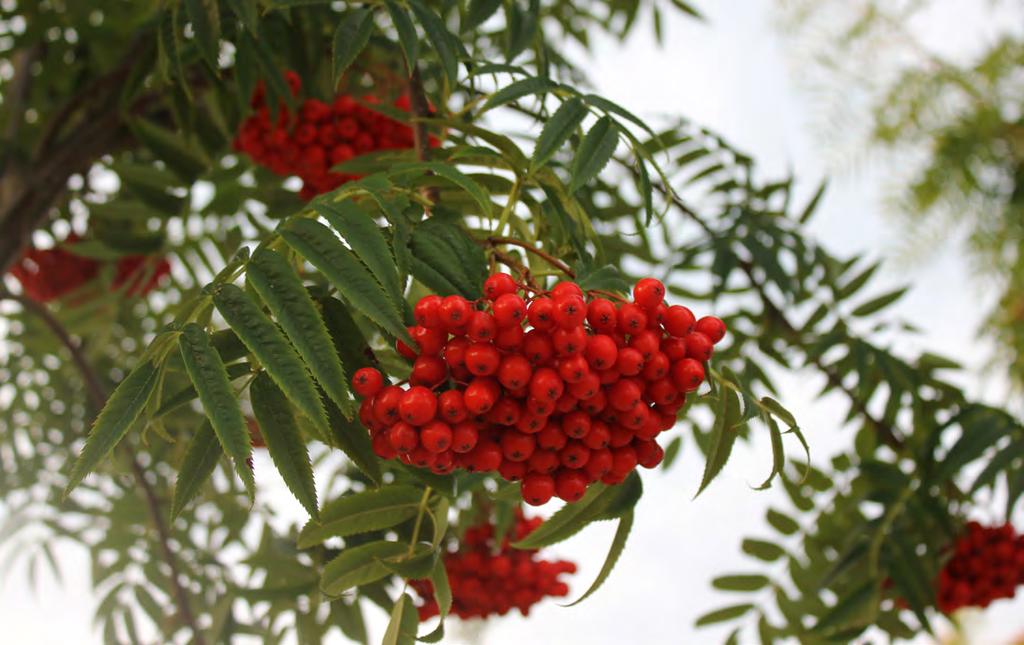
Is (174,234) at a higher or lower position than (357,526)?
higher

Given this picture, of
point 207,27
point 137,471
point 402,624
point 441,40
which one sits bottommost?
point 402,624

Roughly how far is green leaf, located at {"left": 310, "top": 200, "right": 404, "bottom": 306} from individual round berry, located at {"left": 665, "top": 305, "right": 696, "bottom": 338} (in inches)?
8.2

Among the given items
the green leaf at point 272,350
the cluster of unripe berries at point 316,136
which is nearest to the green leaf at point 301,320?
the green leaf at point 272,350

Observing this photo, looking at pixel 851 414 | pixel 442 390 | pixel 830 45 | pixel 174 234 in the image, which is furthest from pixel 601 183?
pixel 830 45

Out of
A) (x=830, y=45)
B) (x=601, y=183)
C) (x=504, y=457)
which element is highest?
(x=830, y=45)

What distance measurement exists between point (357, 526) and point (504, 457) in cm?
25

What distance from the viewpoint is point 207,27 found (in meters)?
0.99

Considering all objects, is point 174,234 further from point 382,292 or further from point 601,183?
point 382,292

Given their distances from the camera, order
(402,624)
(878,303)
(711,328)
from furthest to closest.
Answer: (878,303) → (402,624) → (711,328)

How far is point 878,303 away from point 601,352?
114 cm

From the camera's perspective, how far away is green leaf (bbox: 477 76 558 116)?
85 cm

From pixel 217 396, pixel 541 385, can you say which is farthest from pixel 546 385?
pixel 217 396

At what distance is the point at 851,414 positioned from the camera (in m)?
1.61

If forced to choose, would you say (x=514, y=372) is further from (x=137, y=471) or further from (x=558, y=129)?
(x=137, y=471)
